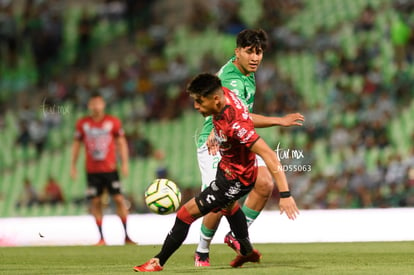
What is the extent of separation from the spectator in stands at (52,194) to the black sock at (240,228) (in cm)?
925

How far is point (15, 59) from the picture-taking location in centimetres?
2116

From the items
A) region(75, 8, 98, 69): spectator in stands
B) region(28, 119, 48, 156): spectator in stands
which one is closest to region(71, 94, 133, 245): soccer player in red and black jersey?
region(28, 119, 48, 156): spectator in stands

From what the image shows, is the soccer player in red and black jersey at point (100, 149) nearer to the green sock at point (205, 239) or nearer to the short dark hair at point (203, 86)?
the green sock at point (205, 239)

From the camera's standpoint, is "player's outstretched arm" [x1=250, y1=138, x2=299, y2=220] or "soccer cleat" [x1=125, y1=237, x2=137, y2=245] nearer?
"player's outstretched arm" [x1=250, y1=138, x2=299, y2=220]

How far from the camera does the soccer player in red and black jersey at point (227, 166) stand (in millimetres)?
6539

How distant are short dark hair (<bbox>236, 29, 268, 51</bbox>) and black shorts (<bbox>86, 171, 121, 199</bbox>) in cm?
504

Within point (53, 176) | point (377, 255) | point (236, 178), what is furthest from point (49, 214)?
point (236, 178)

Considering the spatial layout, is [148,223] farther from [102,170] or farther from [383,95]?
[383,95]

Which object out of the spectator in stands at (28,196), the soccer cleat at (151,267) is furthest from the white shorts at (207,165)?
the spectator in stands at (28,196)

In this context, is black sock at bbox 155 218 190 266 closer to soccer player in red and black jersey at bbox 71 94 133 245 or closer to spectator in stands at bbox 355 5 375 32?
soccer player in red and black jersey at bbox 71 94 133 245

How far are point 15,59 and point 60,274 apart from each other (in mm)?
14578

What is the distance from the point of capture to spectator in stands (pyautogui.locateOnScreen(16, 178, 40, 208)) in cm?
1673

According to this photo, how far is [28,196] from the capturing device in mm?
16906

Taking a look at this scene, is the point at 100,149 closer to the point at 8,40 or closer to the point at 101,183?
the point at 101,183
